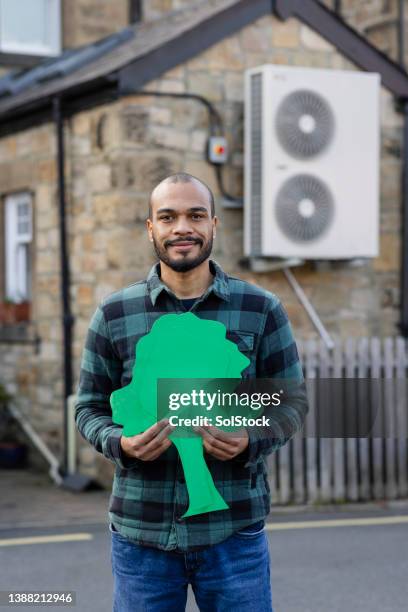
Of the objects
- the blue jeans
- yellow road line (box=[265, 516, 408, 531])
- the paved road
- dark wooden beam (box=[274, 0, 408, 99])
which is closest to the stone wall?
dark wooden beam (box=[274, 0, 408, 99])

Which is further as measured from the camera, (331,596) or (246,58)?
(246,58)

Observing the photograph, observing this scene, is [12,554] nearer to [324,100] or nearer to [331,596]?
[331,596]

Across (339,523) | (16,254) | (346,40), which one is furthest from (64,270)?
(339,523)

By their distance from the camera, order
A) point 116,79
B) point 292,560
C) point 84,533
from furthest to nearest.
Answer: point 116,79, point 84,533, point 292,560

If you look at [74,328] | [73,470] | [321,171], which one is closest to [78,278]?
[74,328]

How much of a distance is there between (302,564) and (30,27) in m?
9.51

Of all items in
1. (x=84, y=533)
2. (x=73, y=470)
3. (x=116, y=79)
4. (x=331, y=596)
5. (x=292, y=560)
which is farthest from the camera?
(x=73, y=470)

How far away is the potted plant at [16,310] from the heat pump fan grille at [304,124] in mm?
3811

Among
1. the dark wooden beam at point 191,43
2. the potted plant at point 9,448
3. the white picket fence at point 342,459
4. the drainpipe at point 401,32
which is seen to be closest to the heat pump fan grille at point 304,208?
the white picket fence at point 342,459

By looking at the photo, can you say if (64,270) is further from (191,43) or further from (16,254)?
(191,43)

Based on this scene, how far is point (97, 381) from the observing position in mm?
3039

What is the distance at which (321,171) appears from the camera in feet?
35.2

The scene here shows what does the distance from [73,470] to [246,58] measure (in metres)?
4.60

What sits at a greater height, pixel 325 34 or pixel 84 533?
pixel 325 34
